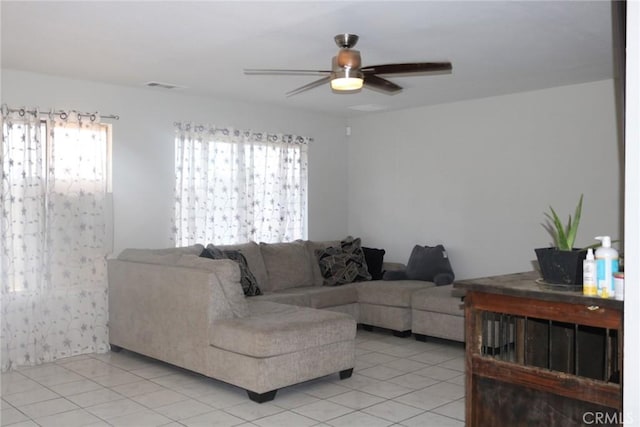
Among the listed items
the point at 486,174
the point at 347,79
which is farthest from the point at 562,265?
the point at 486,174

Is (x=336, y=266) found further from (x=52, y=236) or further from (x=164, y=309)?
(x=52, y=236)

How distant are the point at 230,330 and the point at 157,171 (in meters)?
2.30

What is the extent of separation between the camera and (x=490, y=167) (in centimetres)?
607

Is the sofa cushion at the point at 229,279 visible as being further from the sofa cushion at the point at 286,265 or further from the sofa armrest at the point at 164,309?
the sofa cushion at the point at 286,265

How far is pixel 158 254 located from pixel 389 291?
233 centimetres

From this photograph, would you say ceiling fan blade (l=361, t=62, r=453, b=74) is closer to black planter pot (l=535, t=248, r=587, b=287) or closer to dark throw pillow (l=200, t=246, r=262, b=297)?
black planter pot (l=535, t=248, r=587, b=287)

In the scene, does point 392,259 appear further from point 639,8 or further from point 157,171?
point 639,8

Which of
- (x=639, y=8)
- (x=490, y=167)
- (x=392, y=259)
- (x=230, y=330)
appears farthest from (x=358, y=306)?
(x=639, y=8)

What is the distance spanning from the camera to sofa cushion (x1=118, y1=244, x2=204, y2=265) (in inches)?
187

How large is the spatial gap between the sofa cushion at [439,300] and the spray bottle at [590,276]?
293 cm

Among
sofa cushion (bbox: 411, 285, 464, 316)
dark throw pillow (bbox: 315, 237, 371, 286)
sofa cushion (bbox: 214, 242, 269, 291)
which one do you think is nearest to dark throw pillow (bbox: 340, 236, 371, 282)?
dark throw pillow (bbox: 315, 237, 371, 286)

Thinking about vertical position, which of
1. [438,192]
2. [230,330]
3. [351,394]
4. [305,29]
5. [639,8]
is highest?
[305,29]

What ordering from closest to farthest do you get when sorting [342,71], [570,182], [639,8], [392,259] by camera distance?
[639,8], [342,71], [570,182], [392,259]

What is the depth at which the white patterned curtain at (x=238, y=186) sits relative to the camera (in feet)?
19.2
